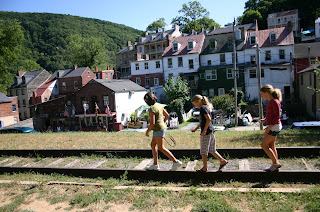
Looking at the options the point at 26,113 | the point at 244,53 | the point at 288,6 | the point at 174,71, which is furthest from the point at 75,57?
the point at 288,6

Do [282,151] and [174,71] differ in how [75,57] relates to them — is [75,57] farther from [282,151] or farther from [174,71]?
[282,151]

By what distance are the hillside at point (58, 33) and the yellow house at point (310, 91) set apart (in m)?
82.2

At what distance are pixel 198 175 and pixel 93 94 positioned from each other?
34.9 metres

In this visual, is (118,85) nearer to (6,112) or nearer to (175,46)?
(175,46)

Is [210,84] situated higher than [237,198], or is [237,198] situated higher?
[210,84]

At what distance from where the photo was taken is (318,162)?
7.01 metres

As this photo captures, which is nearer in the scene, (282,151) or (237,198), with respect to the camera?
(237,198)

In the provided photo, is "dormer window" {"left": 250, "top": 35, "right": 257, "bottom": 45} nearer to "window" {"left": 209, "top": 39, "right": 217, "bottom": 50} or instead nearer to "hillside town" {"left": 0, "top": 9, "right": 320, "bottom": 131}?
"hillside town" {"left": 0, "top": 9, "right": 320, "bottom": 131}

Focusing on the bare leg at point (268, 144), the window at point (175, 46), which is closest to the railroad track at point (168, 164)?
the bare leg at point (268, 144)

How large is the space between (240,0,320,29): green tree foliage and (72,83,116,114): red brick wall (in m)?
58.3

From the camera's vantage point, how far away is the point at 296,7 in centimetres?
7406

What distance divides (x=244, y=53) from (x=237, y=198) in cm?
3979

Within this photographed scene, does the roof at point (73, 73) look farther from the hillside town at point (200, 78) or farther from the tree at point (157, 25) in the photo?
the tree at point (157, 25)

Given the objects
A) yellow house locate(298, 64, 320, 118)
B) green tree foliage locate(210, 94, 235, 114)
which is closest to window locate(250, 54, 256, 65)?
yellow house locate(298, 64, 320, 118)
